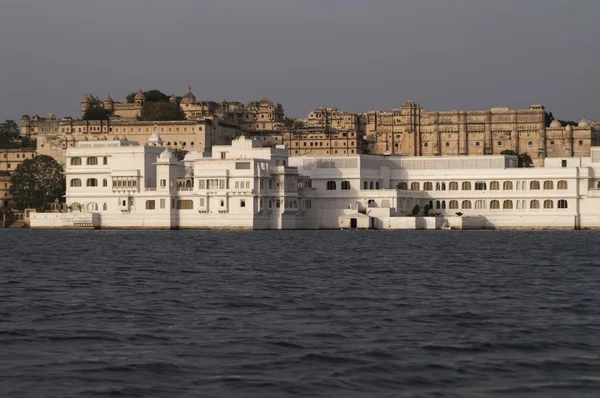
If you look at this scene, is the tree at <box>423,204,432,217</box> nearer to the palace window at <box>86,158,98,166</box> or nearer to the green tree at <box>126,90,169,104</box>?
the palace window at <box>86,158,98,166</box>

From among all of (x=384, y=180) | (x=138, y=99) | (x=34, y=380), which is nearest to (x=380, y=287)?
(x=34, y=380)

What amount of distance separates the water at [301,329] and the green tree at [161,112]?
124 meters

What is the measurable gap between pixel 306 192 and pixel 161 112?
241 feet

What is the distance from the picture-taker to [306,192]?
105 m

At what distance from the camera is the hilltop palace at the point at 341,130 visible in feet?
534

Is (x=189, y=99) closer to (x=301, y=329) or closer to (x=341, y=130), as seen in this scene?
(x=341, y=130)

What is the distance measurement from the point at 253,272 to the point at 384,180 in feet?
220

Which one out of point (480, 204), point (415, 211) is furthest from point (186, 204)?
point (480, 204)

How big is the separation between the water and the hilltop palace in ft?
377

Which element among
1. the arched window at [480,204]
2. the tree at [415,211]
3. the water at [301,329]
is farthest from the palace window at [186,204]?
the water at [301,329]

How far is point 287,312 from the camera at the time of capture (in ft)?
96.6

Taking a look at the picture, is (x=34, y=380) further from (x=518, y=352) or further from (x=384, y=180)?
(x=384, y=180)

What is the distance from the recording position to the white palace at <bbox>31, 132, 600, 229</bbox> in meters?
98.2

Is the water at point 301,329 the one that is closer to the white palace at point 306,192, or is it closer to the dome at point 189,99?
the white palace at point 306,192
